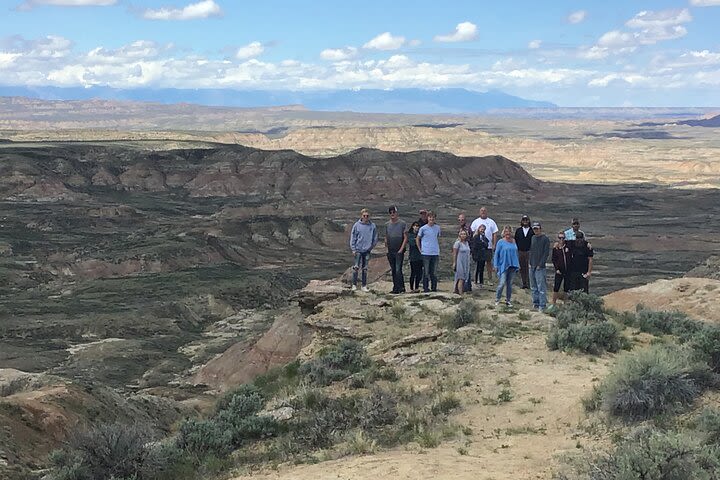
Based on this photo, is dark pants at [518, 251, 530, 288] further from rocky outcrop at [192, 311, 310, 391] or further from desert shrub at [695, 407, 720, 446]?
desert shrub at [695, 407, 720, 446]

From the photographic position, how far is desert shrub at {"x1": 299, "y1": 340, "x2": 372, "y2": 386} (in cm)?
1101

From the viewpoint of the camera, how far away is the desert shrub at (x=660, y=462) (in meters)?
5.61

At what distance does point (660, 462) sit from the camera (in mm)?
5652

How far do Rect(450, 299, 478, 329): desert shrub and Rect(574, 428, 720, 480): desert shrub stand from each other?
653 cm

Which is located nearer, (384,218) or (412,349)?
(412,349)

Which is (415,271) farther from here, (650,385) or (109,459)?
(109,459)

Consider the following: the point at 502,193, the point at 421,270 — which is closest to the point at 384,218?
the point at 502,193

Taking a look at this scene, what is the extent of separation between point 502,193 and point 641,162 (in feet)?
232

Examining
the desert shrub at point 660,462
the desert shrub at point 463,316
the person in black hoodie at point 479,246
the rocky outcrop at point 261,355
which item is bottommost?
the rocky outcrop at point 261,355

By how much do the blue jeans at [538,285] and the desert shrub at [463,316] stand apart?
1.54m

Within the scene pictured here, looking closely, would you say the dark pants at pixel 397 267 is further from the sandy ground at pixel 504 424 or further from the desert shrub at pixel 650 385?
the desert shrub at pixel 650 385

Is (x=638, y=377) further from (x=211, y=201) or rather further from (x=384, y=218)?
(x=211, y=201)

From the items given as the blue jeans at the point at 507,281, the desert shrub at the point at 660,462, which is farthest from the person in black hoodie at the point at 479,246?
the desert shrub at the point at 660,462

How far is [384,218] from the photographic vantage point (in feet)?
265
